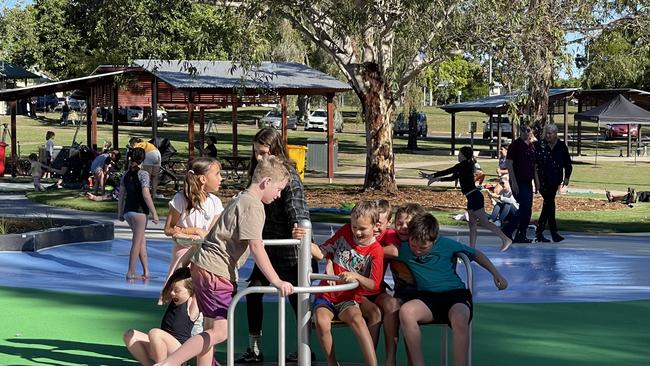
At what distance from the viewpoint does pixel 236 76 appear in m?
32.1

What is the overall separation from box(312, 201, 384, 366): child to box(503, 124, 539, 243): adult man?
31.9 feet

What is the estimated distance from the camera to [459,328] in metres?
7.52

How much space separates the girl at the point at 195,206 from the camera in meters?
9.09

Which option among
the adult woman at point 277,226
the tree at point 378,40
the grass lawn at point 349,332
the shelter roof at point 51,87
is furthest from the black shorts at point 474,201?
the shelter roof at point 51,87

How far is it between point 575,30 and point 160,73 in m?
10.8

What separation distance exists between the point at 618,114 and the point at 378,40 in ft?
83.6

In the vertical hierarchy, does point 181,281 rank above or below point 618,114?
below

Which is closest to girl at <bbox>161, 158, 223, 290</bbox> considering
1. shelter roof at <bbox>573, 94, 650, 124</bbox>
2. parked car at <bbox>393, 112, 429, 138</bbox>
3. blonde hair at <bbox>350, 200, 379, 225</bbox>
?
blonde hair at <bbox>350, 200, 379, 225</bbox>

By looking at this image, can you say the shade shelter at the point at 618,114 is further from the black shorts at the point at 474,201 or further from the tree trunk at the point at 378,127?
the black shorts at the point at 474,201

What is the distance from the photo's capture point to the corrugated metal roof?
2938cm

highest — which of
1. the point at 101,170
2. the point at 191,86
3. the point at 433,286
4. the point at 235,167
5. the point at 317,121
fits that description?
the point at 191,86

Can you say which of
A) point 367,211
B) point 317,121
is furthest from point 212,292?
point 317,121

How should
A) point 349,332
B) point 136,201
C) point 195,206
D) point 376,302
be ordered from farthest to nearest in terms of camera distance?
point 136,201 → point 349,332 → point 195,206 → point 376,302

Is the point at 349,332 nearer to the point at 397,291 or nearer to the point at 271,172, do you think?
the point at 397,291
